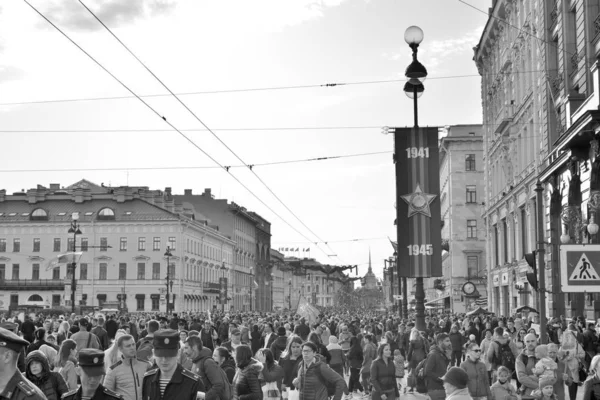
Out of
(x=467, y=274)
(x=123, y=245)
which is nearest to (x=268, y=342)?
(x=467, y=274)

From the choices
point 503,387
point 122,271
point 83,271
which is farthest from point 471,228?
point 503,387

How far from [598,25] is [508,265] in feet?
75.8

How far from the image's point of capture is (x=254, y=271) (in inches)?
5581

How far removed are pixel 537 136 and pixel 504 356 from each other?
25499mm

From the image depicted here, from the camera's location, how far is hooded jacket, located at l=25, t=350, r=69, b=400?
8.86m

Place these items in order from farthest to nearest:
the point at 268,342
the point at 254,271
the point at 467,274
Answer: the point at 254,271 < the point at 467,274 < the point at 268,342

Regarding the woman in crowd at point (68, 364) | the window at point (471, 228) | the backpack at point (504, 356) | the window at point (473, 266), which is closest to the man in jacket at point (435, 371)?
the backpack at point (504, 356)

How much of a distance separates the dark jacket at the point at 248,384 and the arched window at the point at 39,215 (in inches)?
3558

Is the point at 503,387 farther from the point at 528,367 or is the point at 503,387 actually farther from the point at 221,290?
the point at 221,290

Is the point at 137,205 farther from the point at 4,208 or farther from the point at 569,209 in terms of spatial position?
the point at 569,209

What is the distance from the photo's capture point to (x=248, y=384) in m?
10.5

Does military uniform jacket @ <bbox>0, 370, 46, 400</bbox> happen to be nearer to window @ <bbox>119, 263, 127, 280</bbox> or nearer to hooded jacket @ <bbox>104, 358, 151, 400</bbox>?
hooded jacket @ <bbox>104, 358, 151, 400</bbox>

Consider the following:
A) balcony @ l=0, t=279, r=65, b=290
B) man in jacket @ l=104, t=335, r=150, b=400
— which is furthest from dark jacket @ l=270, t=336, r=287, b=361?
balcony @ l=0, t=279, r=65, b=290

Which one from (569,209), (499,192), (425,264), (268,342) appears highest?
(499,192)
